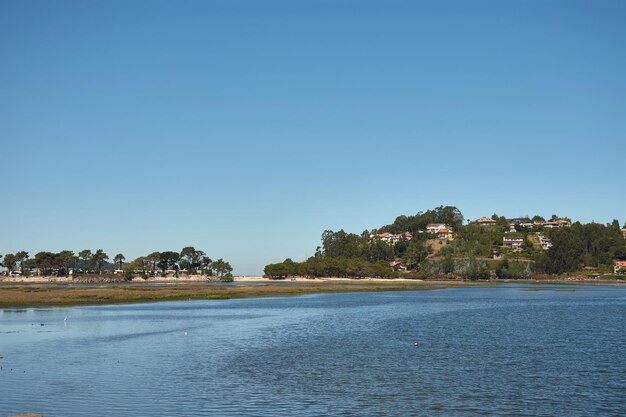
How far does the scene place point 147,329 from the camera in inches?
2506

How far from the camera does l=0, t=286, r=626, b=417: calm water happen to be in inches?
1164

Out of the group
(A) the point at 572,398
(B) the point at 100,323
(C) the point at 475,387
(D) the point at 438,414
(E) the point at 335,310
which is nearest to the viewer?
(D) the point at 438,414

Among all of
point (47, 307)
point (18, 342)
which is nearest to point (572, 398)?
point (18, 342)

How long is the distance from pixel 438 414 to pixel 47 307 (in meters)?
80.4

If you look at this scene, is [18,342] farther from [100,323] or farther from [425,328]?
[425,328]

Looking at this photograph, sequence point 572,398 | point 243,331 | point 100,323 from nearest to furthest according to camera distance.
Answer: point 572,398
point 243,331
point 100,323

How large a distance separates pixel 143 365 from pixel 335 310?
177ft

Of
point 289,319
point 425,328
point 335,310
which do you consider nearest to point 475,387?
point 425,328

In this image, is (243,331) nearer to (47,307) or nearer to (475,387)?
(475,387)

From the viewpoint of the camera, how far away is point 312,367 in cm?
4012

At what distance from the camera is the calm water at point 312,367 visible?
2958 cm

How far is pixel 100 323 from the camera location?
6950 centimetres

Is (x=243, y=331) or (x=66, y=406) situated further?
(x=243, y=331)

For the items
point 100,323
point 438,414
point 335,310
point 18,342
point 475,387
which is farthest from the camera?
point 335,310
